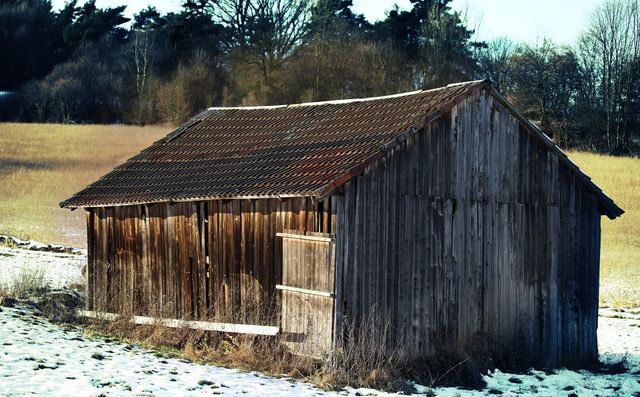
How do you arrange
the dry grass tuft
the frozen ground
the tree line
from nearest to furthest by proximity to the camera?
the frozen ground, the dry grass tuft, the tree line

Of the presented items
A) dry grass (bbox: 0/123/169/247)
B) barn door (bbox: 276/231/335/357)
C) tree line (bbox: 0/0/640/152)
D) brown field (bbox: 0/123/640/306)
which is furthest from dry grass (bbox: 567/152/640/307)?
dry grass (bbox: 0/123/169/247)

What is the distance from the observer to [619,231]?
36.0 m

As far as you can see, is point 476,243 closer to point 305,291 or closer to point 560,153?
point 560,153

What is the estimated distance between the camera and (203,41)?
6106 cm

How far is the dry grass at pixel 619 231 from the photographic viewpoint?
91.7ft

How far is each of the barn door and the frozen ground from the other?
1.15 m

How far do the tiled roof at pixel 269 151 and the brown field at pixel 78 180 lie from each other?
43.3 ft

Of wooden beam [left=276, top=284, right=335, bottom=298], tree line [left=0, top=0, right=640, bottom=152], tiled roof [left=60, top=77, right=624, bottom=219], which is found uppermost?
tree line [left=0, top=0, right=640, bottom=152]

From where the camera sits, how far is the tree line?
5100 centimetres

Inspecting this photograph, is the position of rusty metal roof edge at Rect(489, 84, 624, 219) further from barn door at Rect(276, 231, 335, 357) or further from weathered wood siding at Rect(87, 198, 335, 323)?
barn door at Rect(276, 231, 335, 357)

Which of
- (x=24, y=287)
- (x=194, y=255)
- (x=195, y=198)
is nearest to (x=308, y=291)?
(x=195, y=198)

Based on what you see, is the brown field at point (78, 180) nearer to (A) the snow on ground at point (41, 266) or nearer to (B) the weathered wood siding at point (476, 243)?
(A) the snow on ground at point (41, 266)

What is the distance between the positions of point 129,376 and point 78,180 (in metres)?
32.3

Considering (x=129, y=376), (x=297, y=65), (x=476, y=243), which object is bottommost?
(x=129, y=376)
